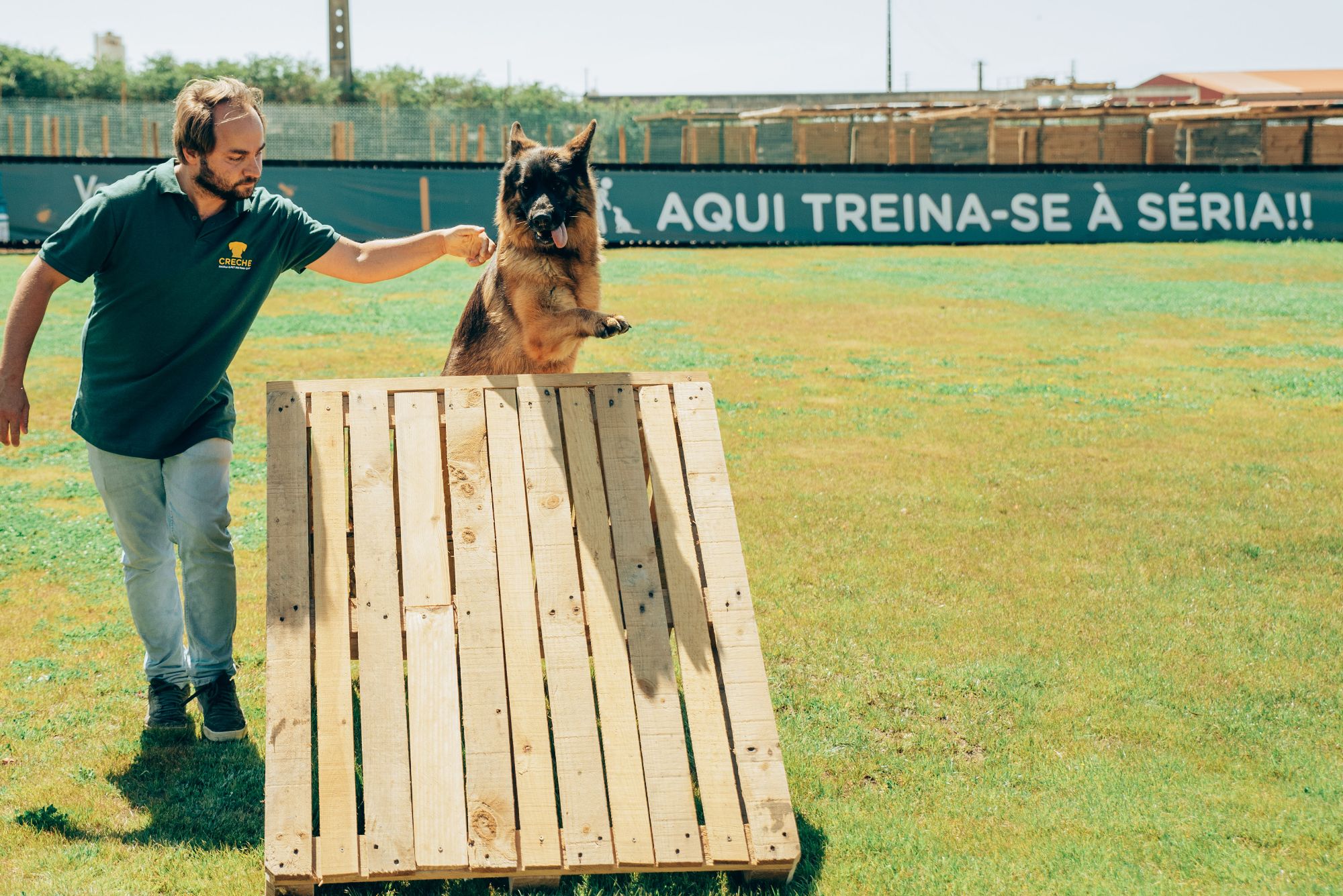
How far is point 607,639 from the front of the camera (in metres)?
3.71

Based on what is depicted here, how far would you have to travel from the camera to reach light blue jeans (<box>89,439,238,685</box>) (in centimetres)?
416

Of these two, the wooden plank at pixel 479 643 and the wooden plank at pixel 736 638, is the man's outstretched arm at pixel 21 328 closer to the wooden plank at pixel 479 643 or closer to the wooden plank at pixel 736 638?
the wooden plank at pixel 479 643

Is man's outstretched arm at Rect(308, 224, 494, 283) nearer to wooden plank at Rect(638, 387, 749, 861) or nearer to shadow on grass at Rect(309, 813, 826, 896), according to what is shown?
wooden plank at Rect(638, 387, 749, 861)

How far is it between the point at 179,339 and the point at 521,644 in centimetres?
170

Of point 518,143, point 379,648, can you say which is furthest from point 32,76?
point 379,648

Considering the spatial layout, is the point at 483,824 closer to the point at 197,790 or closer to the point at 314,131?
the point at 197,790

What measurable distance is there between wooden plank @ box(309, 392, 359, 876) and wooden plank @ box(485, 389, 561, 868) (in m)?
0.49

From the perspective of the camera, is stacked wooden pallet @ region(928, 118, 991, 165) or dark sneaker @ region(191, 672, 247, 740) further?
stacked wooden pallet @ region(928, 118, 991, 165)

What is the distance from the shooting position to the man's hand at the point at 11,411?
3.88m

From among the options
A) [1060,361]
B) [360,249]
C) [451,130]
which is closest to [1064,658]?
[360,249]

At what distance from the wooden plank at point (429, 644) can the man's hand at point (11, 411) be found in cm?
130

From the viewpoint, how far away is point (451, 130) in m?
29.5

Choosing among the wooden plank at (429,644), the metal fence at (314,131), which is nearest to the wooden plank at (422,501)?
the wooden plank at (429,644)

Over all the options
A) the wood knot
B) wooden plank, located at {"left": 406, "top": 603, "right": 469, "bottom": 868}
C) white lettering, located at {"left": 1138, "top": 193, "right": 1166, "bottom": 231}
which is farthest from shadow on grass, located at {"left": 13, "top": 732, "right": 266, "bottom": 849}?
white lettering, located at {"left": 1138, "top": 193, "right": 1166, "bottom": 231}
